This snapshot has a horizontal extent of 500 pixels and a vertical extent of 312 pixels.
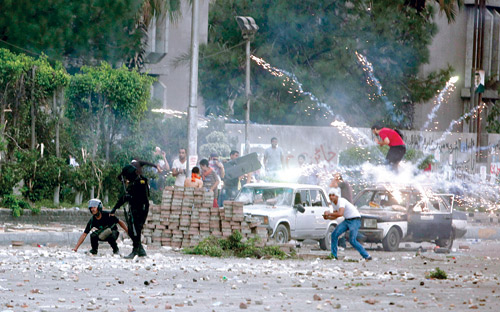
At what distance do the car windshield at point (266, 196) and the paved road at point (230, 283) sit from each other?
10.6 feet

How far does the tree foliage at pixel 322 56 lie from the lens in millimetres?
37719

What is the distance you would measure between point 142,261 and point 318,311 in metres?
6.09

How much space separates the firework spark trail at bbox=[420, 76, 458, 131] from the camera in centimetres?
4254

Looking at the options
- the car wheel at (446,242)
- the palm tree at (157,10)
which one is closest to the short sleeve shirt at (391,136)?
the car wheel at (446,242)

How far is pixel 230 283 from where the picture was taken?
12.3m

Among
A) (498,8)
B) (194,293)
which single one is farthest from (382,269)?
(498,8)

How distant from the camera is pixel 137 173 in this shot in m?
16.5

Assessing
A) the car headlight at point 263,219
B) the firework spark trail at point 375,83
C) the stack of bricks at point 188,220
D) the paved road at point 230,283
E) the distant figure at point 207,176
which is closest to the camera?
the paved road at point 230,283

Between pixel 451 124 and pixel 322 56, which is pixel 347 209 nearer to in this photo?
→ pixel 322 56

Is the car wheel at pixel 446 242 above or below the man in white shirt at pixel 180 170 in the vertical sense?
below

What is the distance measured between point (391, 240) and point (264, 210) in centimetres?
287

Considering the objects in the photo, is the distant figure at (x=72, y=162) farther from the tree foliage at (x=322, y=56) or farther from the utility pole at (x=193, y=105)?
the tree foliage at (x=322, y=56)

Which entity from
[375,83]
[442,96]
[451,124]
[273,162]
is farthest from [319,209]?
[451,124]

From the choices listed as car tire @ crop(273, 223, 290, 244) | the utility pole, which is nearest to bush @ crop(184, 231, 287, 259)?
car tire @ crop(273, 223, 290, 244)
